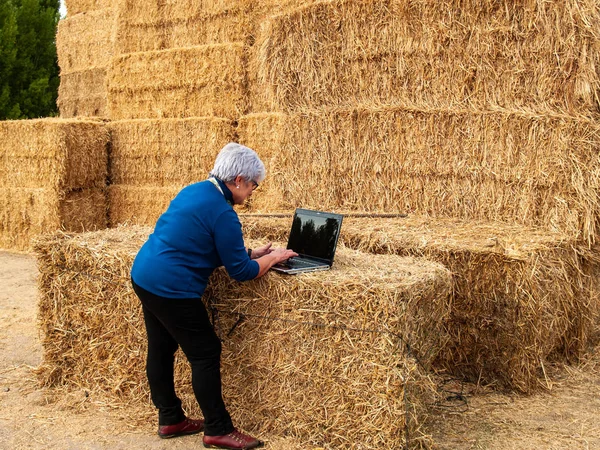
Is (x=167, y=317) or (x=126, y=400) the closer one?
(x=167, y=317)

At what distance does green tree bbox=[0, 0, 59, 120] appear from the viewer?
16.9 metres

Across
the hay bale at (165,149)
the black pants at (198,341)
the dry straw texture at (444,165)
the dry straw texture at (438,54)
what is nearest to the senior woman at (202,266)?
the black pants at (198,341)

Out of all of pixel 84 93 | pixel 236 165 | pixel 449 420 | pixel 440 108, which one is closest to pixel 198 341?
pixel 236 165

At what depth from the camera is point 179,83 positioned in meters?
8.99

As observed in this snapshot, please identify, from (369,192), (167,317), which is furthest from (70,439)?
(369,192)

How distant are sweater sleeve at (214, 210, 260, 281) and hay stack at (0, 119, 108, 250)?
6.52 metres

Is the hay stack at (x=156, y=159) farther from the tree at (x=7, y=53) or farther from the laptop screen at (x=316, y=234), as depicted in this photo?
the tree at (x=7, y=53)

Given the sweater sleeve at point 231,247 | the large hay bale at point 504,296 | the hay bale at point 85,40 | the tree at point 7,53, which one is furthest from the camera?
the tree at point 7,53

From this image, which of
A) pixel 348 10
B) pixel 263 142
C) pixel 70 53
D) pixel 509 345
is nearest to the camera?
pixel 509 345

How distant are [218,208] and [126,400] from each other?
1609 millimetres

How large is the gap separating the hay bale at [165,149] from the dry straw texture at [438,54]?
2211mm

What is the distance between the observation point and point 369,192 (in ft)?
20.0

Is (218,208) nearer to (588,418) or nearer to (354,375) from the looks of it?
(354,375)

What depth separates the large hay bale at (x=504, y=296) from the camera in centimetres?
424
